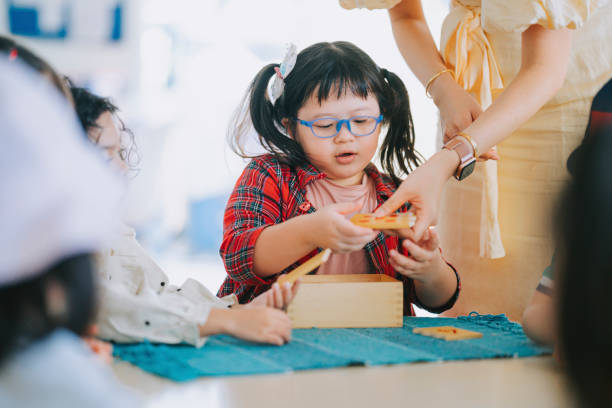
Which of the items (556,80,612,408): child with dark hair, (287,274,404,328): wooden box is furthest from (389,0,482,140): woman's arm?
(556,80,612,408): child with dark hair

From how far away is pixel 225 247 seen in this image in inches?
58.4

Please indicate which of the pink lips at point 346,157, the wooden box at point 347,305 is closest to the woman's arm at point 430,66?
the pink lips at point 346,157

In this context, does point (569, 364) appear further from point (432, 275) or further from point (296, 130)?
→ point (296, 130)

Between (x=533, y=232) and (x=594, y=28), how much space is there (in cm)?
50

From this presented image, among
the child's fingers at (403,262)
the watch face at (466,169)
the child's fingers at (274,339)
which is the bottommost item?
the child's fingers at (274,339)

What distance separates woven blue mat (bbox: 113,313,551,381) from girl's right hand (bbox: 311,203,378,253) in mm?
162

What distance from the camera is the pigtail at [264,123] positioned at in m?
1.65

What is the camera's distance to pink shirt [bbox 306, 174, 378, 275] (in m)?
1.59

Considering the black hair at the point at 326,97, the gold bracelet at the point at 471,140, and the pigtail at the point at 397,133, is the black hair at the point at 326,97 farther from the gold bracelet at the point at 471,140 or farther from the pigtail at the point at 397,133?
the gold bracelet at the point at 471,140

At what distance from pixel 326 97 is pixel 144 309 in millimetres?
705

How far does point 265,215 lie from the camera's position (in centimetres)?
154

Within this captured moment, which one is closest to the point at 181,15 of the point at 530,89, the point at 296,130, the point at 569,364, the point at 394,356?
the point at 296,130

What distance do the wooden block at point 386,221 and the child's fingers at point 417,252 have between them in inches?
4.4

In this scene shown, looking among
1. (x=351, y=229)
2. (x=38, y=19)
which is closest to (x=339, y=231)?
(x=351, y=229)
